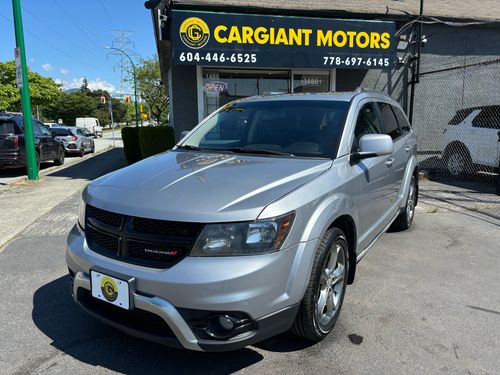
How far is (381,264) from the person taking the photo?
4.53 metres

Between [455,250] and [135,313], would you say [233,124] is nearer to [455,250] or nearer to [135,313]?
[135,313]

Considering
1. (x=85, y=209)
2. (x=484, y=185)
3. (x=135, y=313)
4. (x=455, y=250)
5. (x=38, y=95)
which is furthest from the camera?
(x=38, y=95)

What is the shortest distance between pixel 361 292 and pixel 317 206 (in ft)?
4.99

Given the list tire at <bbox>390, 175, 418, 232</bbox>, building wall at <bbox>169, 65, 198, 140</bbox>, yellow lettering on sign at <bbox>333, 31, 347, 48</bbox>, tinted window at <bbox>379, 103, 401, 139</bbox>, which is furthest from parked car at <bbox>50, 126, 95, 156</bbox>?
tinted window at <bbox>379, 103, 401, 139</bbox>

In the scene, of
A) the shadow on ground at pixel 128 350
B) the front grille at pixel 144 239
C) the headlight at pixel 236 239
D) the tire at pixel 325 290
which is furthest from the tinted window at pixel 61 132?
the headlight at pixel 236 239

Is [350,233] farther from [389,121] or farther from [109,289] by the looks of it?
[389,121]

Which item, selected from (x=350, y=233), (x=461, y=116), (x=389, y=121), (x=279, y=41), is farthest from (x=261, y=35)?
(x=350, y=233)

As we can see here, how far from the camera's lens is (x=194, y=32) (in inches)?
347

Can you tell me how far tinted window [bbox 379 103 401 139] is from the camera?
4609 millimetres

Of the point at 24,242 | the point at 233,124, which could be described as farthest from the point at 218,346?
the point at 24,242

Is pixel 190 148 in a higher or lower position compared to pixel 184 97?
lower

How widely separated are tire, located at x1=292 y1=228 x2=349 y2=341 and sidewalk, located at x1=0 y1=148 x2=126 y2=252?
4291 millimetres

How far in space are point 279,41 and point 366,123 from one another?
5985 millimetres

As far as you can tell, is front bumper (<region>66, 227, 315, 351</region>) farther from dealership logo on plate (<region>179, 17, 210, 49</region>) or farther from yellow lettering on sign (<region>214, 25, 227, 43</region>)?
yellow lettering on sign (<region>214, 25, 227, 43</region>)
